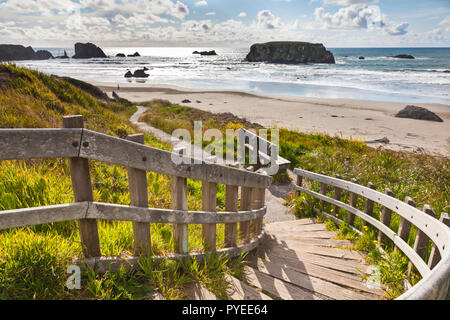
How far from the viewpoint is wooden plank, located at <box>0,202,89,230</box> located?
1.89m

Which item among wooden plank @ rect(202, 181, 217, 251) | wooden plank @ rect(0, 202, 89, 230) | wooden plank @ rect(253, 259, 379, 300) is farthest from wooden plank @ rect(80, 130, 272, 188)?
wooden plank @ rect(253, 259, 379, 300)

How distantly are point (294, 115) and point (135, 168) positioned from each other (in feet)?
73.9

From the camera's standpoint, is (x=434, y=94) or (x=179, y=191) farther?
(x=434, y=94)

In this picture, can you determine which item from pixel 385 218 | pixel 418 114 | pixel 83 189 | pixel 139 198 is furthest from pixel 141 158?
pixel 418 114

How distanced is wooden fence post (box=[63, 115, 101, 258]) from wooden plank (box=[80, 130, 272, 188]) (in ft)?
0.23

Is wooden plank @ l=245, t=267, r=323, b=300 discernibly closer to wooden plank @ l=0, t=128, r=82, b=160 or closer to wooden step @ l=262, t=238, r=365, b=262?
wooden step @ l=262, t=238, r=365, b=262

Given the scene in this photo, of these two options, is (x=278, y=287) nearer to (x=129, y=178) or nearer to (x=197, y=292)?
(x=197, y=292)

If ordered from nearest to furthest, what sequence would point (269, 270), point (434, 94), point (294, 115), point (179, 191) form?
point (179, 191)
point (269, 270)
point (294, 115)
point (434, 94)

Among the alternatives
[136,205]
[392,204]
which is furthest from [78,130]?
[392,204]

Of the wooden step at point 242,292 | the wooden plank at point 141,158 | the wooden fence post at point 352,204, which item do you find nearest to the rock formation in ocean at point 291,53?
the wooden fence post at point 352,204

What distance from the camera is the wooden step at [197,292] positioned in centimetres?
246

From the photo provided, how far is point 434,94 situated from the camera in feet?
Result: 108
